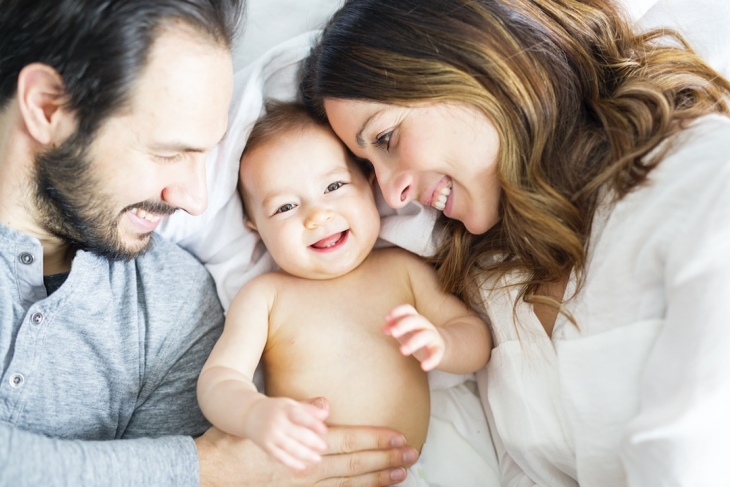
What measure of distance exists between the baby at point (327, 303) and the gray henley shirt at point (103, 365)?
0.15m

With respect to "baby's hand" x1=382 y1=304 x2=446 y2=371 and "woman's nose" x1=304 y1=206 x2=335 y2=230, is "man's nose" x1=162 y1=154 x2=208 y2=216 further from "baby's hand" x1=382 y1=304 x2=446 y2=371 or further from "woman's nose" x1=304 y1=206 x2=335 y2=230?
"baby's hand" x1=382 y1=304 x2=446 y2=371

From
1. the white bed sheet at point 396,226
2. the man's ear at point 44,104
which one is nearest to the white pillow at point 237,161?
the white bed sheet at point 396,226

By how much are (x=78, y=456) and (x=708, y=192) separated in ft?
4.45

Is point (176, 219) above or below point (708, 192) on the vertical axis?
below

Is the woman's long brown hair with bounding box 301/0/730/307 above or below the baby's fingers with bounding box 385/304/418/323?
above

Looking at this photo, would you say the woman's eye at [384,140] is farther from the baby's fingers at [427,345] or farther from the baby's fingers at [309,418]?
the baby's fingers at [309,418]

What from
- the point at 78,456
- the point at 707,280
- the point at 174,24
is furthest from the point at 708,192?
the point at 78,456

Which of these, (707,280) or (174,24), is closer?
(707,280)

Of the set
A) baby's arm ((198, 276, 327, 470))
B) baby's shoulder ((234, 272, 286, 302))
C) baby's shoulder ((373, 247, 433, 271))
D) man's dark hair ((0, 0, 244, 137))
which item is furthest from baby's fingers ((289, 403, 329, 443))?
man's dark hair ((0, 0, 244, 137))

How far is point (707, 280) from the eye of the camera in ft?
3.72

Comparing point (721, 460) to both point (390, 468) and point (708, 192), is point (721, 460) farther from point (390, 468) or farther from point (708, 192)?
point (390, 468)

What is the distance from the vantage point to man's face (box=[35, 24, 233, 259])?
4.27 feet

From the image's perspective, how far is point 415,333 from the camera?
4.40ft

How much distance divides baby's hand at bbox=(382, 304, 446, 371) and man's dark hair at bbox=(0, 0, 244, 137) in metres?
0.71
